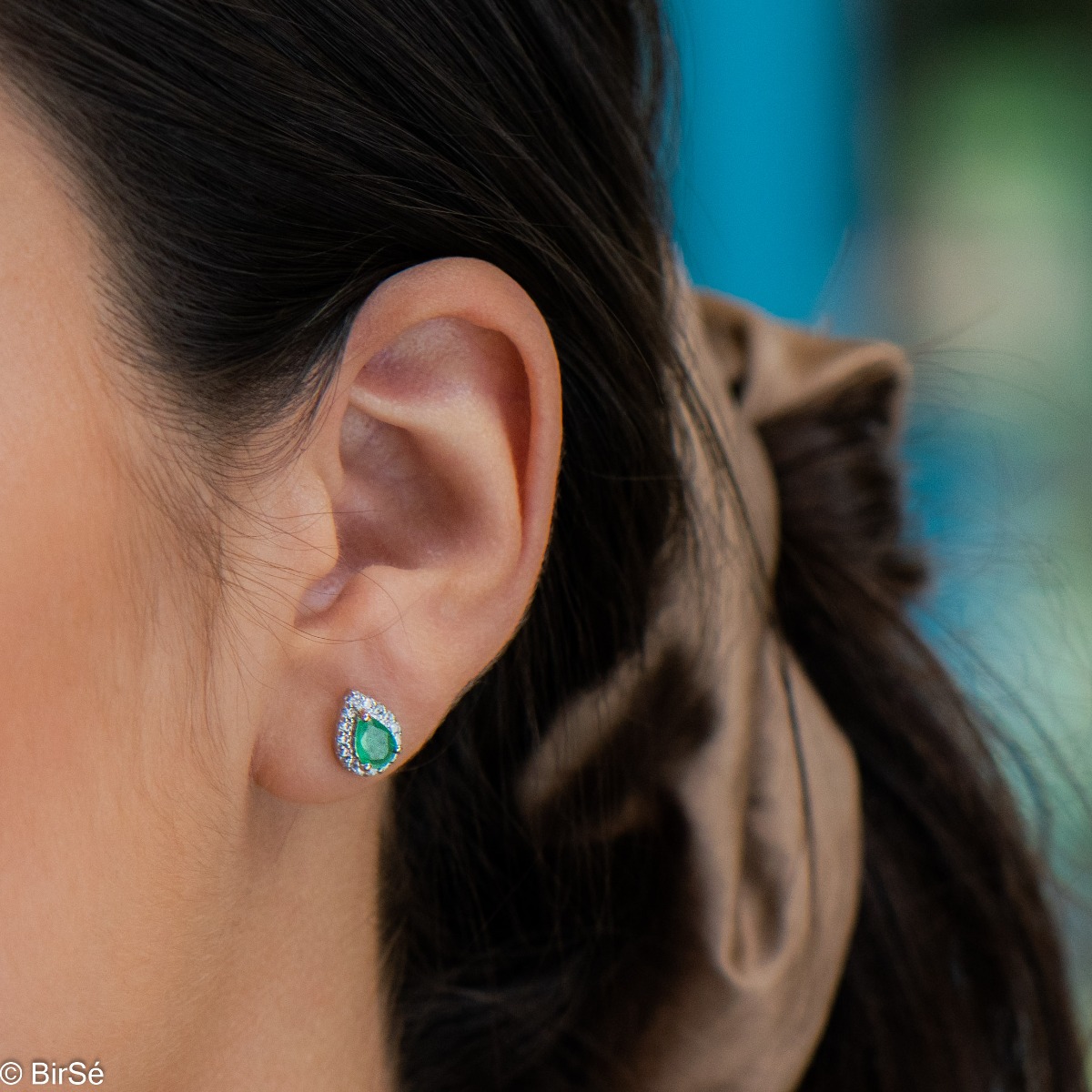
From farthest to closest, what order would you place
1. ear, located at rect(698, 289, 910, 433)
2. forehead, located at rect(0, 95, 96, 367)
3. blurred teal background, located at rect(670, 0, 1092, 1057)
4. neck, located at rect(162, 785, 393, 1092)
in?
1. blurred teal background, located at rect(670, 0, 1092, 1057)
2. ear, located at rect(698, 289, 910, 433)
3. neck, located at rect(162, 785, 393, 1092)
4. forehead, located at rect(0, 95, 96, 367)

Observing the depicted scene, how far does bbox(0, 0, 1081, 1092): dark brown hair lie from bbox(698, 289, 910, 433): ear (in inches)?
0.8

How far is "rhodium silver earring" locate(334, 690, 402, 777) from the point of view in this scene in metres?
0.63

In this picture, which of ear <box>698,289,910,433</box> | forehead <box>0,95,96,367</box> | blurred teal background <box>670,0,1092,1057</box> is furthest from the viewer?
blurred teal background <box>670,0,1092,1057</box>

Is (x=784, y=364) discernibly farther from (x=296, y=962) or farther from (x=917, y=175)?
(x=917, y=175)

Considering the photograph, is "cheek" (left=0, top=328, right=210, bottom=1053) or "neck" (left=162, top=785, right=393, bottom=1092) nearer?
"cheek" (left=0, top=328, right=210, bottom=1053)

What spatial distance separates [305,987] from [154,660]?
0.75ft

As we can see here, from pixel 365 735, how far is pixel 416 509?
0.36 feet

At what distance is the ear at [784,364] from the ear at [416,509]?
302 mm

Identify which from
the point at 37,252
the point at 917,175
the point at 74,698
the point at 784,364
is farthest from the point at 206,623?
the point at 917,175

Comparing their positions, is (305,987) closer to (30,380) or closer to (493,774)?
(493,774)

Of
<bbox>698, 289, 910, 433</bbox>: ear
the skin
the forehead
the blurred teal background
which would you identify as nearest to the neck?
the skin

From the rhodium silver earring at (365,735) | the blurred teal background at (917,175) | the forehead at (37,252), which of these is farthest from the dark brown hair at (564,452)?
the blurred teal background at (917,175)

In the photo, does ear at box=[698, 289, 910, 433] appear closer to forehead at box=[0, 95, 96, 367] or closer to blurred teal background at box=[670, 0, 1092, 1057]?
forehead at box=[0, 95, 96, 367]

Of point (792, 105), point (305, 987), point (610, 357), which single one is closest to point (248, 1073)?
point (305, 987)
